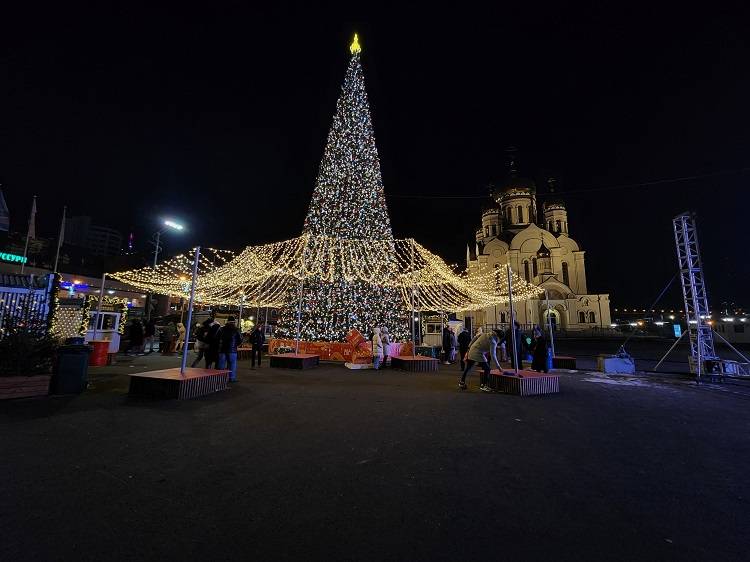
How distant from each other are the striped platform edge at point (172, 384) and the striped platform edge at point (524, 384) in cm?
634

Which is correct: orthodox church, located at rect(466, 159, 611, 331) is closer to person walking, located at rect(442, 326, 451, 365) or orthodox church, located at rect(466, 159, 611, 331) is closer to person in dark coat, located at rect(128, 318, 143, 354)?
person walking, located at rect(442, 326, 451, 365)

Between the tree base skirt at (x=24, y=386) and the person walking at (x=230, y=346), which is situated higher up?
the person walking at (x=230, y=346)

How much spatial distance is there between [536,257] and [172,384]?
156ft

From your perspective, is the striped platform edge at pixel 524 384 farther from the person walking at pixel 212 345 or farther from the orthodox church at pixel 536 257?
the orthodox church at pixel 536 257

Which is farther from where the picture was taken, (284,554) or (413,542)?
(413,542)

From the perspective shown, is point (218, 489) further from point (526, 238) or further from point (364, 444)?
point (526, 238)

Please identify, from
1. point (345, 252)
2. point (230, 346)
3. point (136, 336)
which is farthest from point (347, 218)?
point (136, 336)

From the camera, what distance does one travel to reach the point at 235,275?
48.3 feet

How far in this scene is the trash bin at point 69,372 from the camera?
22.6ft

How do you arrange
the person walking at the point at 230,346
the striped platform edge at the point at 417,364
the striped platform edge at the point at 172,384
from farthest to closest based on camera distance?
the striped platform edge at the point at 417,364, the person walking at the point at 230,346, the striped platform edge at the point at 172,384

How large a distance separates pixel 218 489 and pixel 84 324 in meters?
13.2

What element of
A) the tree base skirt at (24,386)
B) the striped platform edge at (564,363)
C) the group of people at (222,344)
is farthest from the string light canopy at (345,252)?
the tree base skirt at (24,386)

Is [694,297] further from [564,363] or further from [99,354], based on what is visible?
[99,354]

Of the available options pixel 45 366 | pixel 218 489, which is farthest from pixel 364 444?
pixel 45 366
